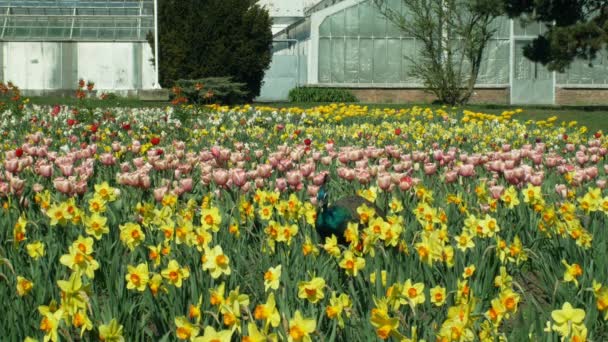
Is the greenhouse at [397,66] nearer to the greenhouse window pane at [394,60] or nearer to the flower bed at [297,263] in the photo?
the greenhouse window pane at [394,60]

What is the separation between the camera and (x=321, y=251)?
386 cm

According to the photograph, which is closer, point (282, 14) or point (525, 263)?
point (525, 263)

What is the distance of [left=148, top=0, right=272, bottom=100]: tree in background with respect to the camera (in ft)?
108

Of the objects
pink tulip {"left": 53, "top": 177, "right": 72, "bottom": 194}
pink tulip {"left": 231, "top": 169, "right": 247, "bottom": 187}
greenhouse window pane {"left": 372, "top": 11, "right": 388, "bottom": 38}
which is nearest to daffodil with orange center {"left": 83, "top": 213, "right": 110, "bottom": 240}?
pink tulip {"left": 53, "top": 177, "right": 72, "bottom": 194}

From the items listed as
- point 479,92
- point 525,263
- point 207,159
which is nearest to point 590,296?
point 525,263

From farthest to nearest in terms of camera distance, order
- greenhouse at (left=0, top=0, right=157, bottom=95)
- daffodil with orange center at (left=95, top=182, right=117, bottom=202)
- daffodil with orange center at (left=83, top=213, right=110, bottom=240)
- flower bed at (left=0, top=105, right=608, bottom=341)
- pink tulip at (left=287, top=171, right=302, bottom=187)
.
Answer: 1. greenhouse at (left=0, top=0, right=157, bottom=95)
2. pink tulip at (left=287, top=171, right=302, bottom=187)
3. daffodil with orange center at (left=95, top=182, right=117, bottom=202)
4. daffodil with orange center at (left=83, top=213, right=110, bottom=240)
5. flower bed at (left=0, top=105, right=608, bottom=341)

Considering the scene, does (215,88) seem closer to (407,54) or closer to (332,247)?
(407,54)

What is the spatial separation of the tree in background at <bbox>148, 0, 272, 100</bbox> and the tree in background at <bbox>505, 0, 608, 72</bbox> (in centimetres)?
1001

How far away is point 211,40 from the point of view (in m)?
33.0

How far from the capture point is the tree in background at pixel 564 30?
25.2m

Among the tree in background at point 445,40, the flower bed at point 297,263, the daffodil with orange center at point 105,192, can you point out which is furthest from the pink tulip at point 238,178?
the tree in background at point 445,40

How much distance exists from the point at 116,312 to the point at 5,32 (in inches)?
1573

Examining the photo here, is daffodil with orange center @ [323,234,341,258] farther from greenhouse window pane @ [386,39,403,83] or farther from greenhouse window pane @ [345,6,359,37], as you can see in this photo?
greenhouse window pane @ [386,39,403,83]

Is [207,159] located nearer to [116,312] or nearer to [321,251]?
[321,251]
